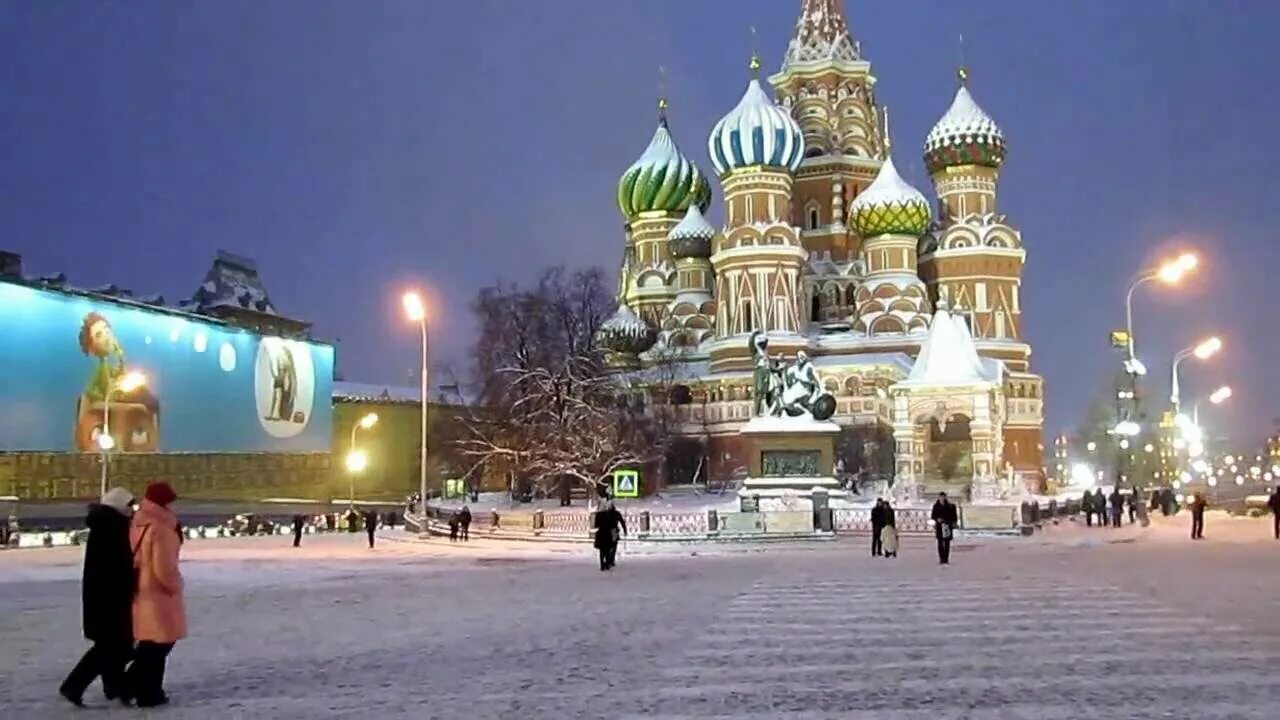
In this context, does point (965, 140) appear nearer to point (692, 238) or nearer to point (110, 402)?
point (692, 238)

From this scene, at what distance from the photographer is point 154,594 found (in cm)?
914

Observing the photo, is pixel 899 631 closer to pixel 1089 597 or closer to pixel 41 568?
pixel 1089 597

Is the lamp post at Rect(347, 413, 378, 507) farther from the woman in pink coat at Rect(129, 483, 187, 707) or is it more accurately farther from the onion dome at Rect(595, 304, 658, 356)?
the woman in pink coat at Rect(129, 483, 187, 707)

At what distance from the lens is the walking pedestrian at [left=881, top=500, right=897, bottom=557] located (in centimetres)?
2608

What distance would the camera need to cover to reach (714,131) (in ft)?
239

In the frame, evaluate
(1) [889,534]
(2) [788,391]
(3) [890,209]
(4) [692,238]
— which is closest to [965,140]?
(3) [890,209]

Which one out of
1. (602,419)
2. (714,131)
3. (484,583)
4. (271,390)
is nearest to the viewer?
(484,583)

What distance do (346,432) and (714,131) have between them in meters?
33.7

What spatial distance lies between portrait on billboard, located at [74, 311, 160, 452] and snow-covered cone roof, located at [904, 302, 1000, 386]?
1203 inches

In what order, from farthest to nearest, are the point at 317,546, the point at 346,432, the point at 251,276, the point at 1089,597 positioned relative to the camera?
the point at 251,276 < the point at 346,432 < the point at 317,546 < the point at 1089,597

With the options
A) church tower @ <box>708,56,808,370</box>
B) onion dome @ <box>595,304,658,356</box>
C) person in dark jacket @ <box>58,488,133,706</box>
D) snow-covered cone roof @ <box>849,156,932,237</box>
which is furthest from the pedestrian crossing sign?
snow-covered cone roof @ <box>849,156,932,237</box>

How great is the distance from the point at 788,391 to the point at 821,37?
4726 cm

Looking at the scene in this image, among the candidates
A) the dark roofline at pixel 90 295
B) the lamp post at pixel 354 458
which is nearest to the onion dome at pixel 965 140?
the lamp post at pixel 354 458

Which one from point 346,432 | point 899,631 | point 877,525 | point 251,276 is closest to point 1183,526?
point 877,525
